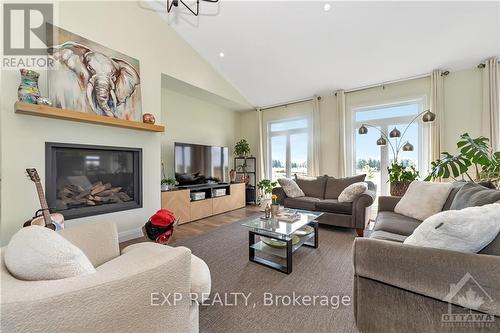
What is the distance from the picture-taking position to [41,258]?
0.78 meters

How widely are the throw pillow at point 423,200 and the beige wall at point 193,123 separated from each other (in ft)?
13.2

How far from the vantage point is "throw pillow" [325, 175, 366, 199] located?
13.0 ft

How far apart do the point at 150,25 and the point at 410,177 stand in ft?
15.9

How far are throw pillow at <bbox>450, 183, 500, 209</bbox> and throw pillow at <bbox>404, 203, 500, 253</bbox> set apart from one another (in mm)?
500

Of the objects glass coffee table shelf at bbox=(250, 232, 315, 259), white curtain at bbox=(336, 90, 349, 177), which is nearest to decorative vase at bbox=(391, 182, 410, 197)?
white curtain at bbox=(336, 90, 349, 177)

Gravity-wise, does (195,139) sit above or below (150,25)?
below

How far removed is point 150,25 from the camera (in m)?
3.49

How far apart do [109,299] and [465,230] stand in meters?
1.57

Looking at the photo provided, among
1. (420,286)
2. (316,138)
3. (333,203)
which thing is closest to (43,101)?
(420,286)

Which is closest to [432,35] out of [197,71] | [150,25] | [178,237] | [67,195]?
[197,71]

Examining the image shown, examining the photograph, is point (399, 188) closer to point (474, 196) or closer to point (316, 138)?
point (474, 196)

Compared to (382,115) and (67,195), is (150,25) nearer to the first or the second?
(67,195)

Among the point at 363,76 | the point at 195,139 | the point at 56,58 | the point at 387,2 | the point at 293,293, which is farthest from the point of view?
the point at 195,139

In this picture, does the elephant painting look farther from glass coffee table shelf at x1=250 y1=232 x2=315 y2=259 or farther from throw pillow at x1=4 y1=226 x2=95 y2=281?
glass coffee table shelf at x1=250 y1=232 x2=315 y2=259
